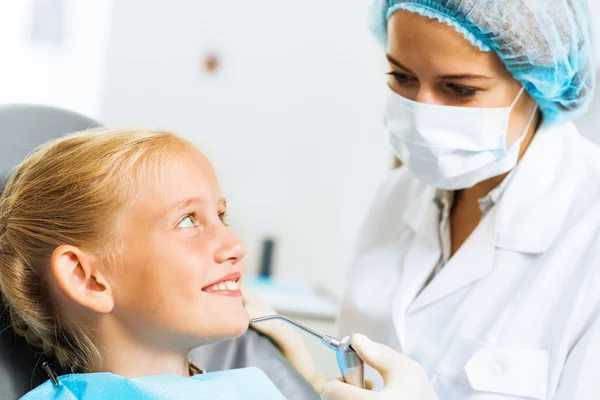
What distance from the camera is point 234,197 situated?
3172mm

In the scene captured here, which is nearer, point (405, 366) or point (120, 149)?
point (405, 366)

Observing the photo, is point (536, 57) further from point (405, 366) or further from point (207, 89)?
point (207, 89)

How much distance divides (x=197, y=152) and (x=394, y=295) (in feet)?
1.92

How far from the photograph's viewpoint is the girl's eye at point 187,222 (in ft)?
4.05

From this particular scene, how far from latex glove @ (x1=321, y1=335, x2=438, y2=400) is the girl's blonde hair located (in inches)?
17.2

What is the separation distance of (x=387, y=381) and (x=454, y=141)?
0.59 m

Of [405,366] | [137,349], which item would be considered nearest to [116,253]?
[137,349]

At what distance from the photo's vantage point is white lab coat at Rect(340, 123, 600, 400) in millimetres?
1304

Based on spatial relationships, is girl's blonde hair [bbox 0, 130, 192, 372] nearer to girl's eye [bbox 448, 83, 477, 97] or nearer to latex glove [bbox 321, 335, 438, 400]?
latex glove [bbox 321, 335, 438, 400]

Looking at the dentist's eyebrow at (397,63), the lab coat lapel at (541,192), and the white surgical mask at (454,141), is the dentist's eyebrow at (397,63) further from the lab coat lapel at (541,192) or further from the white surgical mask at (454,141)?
the lab coat lapel at (541,192)

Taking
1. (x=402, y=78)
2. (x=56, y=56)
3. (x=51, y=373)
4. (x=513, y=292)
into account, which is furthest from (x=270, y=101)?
(x=51, y=373)

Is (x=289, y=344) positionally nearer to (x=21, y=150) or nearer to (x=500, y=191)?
(x=500, y=191)

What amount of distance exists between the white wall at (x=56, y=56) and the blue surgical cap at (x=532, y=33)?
1.97m

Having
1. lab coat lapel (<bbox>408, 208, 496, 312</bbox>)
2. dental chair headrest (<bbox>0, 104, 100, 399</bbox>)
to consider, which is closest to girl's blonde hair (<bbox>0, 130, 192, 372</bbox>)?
dental chair headrest (<bbox>0, 104, 100, 399</bbox>)
